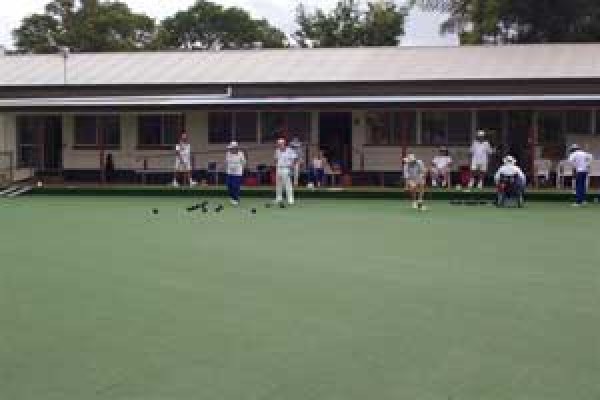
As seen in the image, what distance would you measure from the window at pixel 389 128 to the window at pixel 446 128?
0.32 m

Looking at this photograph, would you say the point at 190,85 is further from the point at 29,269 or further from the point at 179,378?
A: the point at 179,378

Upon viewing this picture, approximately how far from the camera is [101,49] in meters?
53.4

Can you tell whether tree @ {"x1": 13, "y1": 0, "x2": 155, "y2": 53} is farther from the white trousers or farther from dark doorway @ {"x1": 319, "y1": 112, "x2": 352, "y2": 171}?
the white trousers

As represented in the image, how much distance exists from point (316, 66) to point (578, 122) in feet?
24.3

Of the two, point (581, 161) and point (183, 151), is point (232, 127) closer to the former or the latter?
point (183, 151)

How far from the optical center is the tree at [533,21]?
123ft

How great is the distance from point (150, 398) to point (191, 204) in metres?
16.5

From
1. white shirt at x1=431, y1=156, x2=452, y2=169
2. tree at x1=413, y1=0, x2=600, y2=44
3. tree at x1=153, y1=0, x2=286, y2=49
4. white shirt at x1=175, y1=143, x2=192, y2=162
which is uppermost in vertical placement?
tree at x1=153, y1=0, x2=286, y2=49

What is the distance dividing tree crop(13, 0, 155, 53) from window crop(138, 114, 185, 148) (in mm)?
25363

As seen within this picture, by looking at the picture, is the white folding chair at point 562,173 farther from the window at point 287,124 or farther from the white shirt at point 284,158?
the white shirt at point 284,158

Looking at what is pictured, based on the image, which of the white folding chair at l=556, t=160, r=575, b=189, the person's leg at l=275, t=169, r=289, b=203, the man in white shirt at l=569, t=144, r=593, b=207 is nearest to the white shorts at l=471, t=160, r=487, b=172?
the white folding chair at l=556, t=160, r=575, b=189

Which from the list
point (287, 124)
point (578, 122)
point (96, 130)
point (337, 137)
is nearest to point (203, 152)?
point (287, 124)

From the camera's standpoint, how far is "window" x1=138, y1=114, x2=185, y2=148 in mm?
28703

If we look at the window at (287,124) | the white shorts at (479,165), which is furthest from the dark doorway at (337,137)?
the white shorts at (479,165)
